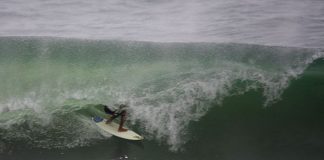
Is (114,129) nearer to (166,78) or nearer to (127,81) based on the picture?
(127,81)

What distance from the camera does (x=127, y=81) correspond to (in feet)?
29.8

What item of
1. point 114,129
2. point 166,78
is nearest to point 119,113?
point 114,129

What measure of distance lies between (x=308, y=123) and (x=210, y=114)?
1.96 metres

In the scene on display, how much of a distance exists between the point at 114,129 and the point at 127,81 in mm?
1446

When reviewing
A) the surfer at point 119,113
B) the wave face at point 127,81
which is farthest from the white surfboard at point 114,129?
the wave face at point 127,81

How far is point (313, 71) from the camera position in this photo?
9258 mm

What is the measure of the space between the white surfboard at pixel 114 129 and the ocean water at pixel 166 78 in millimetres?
139

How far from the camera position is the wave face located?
8094 millimetres

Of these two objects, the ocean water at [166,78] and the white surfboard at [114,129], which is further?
the ocean water at [166,78]

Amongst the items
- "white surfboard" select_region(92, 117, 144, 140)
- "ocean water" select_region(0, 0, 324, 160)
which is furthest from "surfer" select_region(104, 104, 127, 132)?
"ocean water" select_region(0, 0, 324, 160)

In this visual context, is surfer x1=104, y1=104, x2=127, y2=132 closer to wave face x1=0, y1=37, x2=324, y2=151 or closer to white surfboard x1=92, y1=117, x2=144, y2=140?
white surfboard x1=92, y1=117, x2=144, y2=140

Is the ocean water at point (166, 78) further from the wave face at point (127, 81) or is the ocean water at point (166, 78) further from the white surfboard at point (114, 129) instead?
the white surfboard at point (114, 129)

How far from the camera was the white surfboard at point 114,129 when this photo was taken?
7.75 metres

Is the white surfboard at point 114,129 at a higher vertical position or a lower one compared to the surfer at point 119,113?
lower
